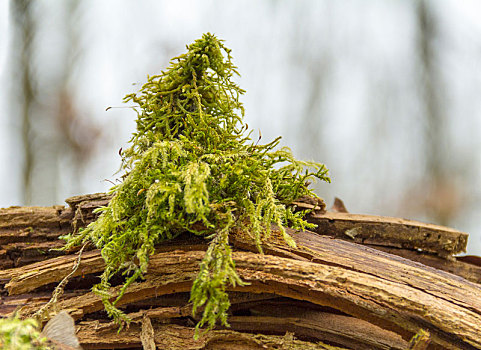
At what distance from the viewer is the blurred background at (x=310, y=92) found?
2.36 m

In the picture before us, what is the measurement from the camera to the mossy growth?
71 cm

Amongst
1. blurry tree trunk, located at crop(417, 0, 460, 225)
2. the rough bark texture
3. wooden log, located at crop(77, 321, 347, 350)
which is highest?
blurry tree trunk, located at crop(417, 0, 460, 225)

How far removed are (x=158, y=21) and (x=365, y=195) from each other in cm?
231

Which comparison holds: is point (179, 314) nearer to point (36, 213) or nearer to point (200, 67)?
point (36, 213)

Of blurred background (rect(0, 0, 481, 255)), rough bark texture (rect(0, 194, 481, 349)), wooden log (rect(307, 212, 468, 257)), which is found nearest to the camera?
rough bark texture (rect(0, 194, 481, 349))

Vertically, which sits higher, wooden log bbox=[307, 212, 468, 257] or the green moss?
wooden log bbox=[307, 212, 468, 257]

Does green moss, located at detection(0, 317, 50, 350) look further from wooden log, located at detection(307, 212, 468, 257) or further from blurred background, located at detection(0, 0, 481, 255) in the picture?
blurred background, located at detection(0, 0, 481, 255)

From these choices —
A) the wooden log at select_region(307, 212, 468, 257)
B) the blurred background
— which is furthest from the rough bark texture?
the blurred background

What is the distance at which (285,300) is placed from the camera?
0.83m

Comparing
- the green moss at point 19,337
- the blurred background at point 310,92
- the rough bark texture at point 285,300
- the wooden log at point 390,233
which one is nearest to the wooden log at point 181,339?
the rough bark texture at point 285,300

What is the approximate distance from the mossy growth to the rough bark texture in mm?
58

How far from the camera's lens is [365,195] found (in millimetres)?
2561

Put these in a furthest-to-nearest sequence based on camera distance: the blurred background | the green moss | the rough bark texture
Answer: the blurred background → the rough bark texture → the green moss

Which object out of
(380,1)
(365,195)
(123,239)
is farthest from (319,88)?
(123,239)
